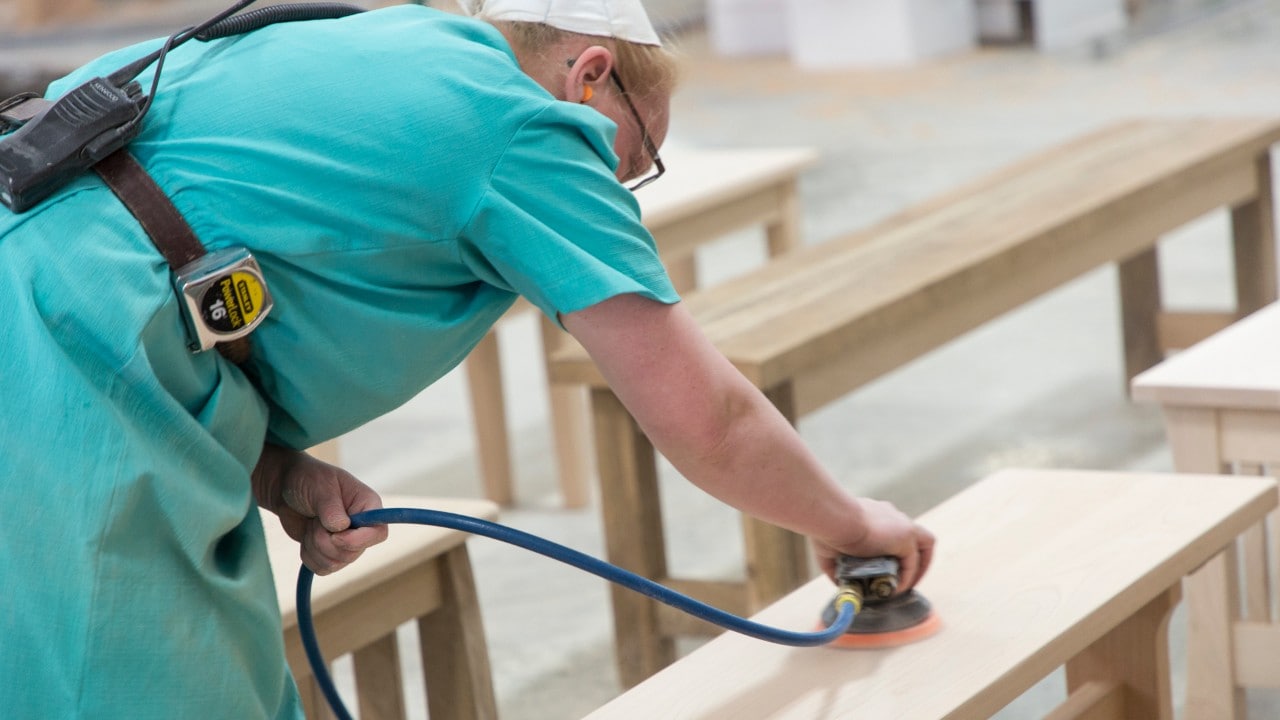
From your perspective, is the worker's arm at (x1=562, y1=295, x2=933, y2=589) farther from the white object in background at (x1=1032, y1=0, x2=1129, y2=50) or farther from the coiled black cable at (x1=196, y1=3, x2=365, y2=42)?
the white object in background at (x1=1032, y1=0, x2=1129, y2=50)

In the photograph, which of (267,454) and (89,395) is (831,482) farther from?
(89,395)

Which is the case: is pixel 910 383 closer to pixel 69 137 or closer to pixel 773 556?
pixel 773 556

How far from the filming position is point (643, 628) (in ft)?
8.98

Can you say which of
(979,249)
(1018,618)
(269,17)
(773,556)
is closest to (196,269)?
(269,17)

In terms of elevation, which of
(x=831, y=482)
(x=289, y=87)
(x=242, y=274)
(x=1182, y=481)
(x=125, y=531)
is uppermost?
(x=289, y=87)

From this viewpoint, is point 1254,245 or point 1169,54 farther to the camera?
point 1169,54

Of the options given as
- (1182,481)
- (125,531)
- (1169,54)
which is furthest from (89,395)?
(1169,54)

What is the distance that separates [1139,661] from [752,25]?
30.4 feet

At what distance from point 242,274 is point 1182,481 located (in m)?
1.24

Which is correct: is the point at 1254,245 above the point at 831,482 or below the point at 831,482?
below

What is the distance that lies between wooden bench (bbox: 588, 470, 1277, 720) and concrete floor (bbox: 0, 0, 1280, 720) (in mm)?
598

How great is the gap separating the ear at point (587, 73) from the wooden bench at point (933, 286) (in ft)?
3.75

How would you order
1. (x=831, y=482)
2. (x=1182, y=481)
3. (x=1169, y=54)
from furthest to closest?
1. (x=1169, y=54)
2. (x=1182, y=481)
3. (x=831, y=482)

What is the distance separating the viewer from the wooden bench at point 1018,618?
1.49 m
